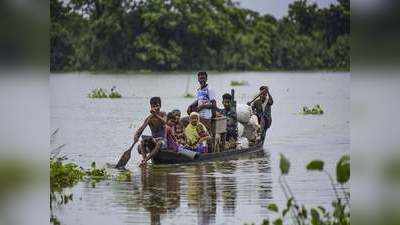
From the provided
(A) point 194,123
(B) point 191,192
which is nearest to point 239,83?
(A) point 194,123

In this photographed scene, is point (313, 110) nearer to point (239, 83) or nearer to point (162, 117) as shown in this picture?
point (239, 83)

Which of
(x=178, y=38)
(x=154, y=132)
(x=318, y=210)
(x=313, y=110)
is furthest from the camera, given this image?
(x=178, y=38)

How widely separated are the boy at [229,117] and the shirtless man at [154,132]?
42cm

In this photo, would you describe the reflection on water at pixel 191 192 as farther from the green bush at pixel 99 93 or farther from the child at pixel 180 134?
the green bush at pixel 99 93

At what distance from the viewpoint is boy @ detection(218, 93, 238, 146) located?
6133 millimetres

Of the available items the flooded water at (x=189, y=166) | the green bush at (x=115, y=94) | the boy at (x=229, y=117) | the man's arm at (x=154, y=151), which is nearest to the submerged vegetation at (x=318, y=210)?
the flooded water at (x=189, y=166)

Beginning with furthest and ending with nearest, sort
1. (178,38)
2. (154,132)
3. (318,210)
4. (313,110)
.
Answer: (178,38) < (154,132) < (313,110) < (318,210)

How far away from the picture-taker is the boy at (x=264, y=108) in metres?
6.17

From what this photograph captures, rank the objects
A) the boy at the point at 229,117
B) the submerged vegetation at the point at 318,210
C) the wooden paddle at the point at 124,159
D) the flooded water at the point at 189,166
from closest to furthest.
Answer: the submerged vegetation at the point at 318,210
the flooded water at the point at 189,166
the boy at the point at 229,117
the wooden paddle at the point at 124,159

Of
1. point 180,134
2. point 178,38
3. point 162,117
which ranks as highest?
point 178,38

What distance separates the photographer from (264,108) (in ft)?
20.3

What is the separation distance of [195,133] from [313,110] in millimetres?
823
